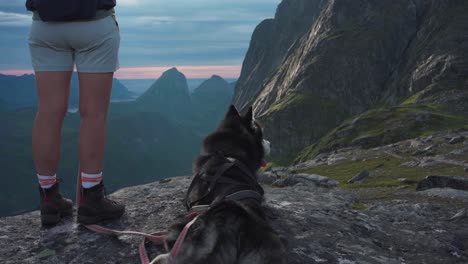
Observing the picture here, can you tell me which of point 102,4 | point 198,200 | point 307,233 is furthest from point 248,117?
point 102,4

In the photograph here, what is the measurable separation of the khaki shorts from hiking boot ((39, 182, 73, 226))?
2.46m

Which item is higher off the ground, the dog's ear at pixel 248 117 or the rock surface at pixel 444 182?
the dog's ear at pixel 248 117

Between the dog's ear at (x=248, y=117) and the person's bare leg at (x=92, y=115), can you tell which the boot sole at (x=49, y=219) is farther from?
the dog's ear at (x=248, y=117)

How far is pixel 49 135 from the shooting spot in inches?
318

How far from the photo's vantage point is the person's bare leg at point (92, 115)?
Answer: 7.97m

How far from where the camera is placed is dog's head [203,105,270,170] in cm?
948

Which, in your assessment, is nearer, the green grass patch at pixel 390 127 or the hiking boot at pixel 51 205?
the hiking boot at pixel 51 205

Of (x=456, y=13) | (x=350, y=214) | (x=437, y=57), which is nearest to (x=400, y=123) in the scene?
(x=437, y=57)

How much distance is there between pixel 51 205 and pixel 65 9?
3909mm

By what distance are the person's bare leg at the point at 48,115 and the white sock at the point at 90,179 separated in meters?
0.71

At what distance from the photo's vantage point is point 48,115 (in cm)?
808

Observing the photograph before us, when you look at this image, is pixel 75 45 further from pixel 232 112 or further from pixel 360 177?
pixel 360 177

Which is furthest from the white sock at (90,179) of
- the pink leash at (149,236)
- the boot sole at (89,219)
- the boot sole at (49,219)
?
the boot sole at (49,219)

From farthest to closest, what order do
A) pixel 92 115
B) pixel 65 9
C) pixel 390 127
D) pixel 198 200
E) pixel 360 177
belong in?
1. pixel 390 127
2. pixel 360 177
3. pixel 198 200
4. pixel 92 115
5. pixel 65 9
